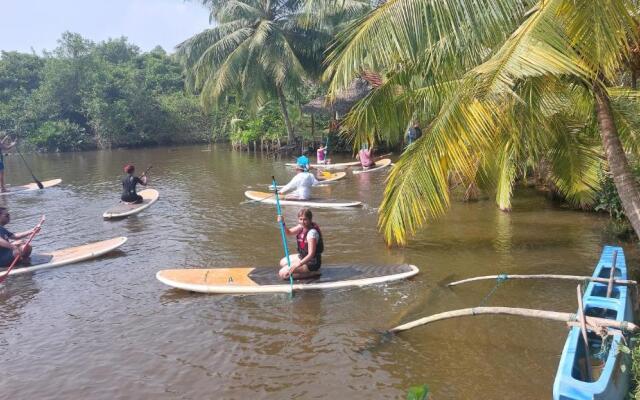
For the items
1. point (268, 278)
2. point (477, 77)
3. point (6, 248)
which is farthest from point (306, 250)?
point (6, 248)

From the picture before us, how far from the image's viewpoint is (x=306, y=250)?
861 centimetres

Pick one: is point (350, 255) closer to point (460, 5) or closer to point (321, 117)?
point (460, 5)

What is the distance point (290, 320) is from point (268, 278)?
125 cm

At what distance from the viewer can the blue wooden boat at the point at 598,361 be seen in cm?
424

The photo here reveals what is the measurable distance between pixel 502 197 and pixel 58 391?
34.8 feet

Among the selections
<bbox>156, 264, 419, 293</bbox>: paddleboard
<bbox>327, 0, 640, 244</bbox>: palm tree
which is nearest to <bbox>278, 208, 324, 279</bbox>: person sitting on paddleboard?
<bbox>156, 264, 419, 293</bbox>: paddleboard

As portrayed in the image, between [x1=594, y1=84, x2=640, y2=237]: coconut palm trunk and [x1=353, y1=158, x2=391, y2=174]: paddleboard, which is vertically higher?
[x1=594, y1=84, x2=640, y2=237]: coconut palm trunk

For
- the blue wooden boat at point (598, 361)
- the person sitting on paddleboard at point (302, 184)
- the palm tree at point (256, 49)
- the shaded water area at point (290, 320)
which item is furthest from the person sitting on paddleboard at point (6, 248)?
the palm tree at point (256, 49)

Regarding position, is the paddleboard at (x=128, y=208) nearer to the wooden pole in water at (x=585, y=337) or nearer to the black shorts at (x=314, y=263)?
the black shorts at (x=314, y=263)

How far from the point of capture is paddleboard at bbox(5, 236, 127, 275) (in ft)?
32.8

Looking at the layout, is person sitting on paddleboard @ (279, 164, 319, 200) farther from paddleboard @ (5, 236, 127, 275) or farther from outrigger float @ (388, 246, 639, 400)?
outrigger float @ (388, 246, 639, 400)

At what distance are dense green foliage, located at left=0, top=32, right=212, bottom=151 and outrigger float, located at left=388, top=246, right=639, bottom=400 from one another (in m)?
41.5

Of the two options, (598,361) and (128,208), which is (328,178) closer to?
(128,208)

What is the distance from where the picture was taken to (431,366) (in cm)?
607
